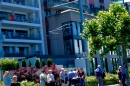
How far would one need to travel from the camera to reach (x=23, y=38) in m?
44.3

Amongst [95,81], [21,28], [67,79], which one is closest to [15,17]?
[21,28]

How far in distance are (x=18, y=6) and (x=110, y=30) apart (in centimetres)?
2308

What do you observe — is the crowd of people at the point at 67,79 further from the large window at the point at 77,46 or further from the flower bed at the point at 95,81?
the large window at the point at 77,46

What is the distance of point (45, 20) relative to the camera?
50844 millimetres

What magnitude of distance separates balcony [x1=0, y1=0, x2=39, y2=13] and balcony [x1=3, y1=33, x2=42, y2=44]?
12.6 ft

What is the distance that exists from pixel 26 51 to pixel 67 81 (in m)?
24.6

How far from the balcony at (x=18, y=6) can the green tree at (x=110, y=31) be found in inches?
810

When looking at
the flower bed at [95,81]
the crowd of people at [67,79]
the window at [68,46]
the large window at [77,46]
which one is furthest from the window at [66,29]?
the crowd of people at [67,79]

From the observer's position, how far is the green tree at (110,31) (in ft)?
76.7

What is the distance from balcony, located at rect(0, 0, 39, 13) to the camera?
4291 cm

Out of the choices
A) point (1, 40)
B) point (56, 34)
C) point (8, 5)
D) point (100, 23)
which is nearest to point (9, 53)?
point (1, 40)

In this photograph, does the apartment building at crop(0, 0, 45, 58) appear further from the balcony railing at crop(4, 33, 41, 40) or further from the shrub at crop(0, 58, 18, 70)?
the shrub at crop(0, 58, 18, 70)

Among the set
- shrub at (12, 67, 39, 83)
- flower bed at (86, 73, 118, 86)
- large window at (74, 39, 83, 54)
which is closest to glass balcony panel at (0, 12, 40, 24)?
large window at (74, 39, 83, 54)

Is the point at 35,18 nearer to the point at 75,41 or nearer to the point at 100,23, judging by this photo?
the point at 75,41
